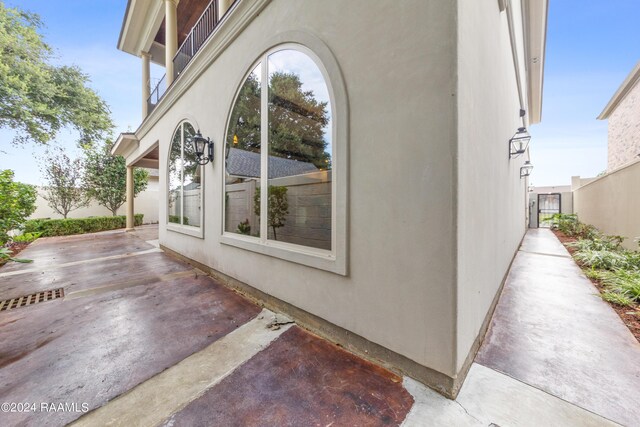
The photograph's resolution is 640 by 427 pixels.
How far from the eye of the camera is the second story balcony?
17.5 ft

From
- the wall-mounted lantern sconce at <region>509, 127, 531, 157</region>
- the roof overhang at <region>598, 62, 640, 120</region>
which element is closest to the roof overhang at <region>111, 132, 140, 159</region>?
the wall-mounted lantern sconce at <region>509, 127, 531, 157</region>

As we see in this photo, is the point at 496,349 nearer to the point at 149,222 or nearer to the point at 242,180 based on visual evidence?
the point at 242,180

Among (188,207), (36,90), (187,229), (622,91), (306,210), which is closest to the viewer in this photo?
(306,210)

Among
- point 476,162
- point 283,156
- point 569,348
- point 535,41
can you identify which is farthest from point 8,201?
point 535,41

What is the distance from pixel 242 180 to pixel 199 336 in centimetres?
216

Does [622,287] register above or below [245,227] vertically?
below

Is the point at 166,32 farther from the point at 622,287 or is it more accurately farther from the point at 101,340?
the point at 622,287

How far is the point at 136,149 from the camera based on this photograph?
29.7ft

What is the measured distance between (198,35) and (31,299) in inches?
233

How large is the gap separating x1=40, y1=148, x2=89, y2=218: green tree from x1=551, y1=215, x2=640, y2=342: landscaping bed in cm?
1757

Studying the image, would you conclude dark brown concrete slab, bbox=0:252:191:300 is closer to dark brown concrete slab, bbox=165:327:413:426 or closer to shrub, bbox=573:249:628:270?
dark brown concrete slab, bbox=165:327:413:426

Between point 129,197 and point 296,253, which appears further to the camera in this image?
point 129,197

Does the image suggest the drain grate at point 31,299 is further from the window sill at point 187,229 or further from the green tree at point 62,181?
the green tree at point 62,181

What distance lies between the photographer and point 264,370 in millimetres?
1821
